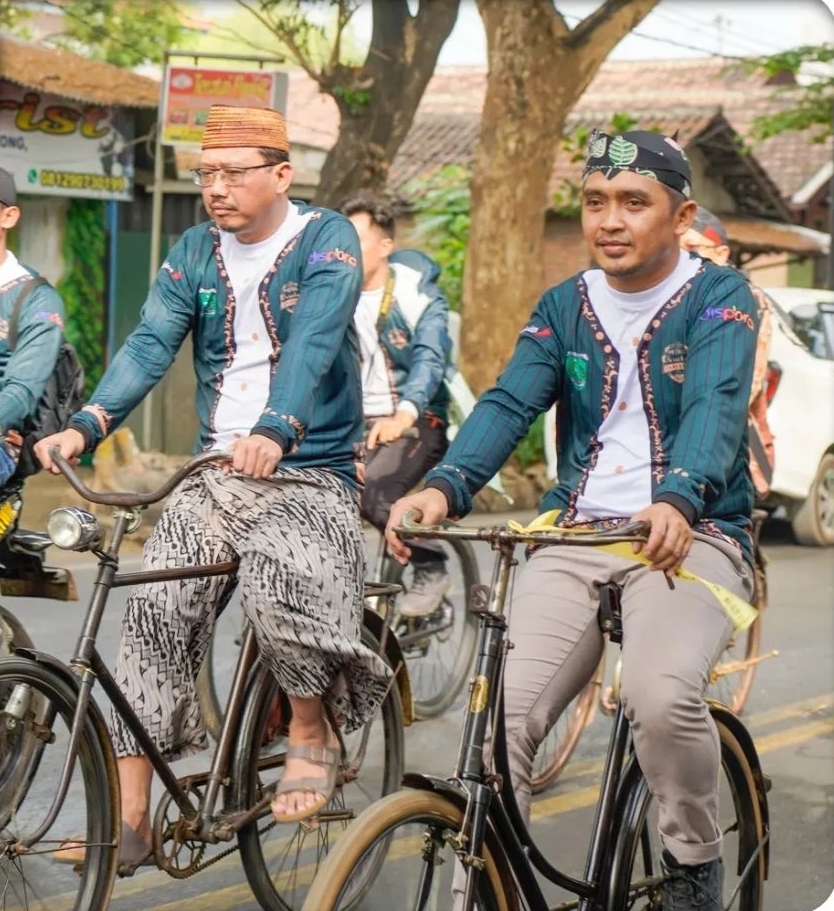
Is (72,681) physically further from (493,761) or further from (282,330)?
(282,330)

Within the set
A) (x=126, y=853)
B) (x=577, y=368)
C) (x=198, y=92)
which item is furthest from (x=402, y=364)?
(x=198, y=92)

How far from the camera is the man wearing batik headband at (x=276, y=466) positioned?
156 inches

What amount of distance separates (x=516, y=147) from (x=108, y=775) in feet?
36.1

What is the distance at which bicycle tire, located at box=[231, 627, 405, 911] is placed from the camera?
4.10m

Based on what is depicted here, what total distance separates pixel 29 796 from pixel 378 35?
10582 mm

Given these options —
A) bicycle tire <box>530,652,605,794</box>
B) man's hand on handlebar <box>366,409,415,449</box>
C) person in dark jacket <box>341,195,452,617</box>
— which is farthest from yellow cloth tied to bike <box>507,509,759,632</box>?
person in dark jacket <box>341,195,452,617</box>

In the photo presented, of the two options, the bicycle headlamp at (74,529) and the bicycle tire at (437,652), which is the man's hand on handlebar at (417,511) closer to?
the bicycle headlamp at (74,529)

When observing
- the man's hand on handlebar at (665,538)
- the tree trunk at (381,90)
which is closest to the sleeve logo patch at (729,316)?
the man's hand on handlebar at (665,538)

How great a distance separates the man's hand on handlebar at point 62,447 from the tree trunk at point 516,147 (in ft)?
33.5

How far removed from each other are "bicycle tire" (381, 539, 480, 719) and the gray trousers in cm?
279

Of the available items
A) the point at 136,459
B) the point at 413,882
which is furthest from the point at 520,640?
the point at 136,459

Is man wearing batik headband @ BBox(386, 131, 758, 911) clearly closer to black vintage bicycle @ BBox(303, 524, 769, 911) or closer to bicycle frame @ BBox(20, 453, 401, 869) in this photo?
black vintage bicycle @ BBox(303, 524, 769, 911)

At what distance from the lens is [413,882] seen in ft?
10.5

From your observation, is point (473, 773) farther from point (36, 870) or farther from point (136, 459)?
point (136, 459)
